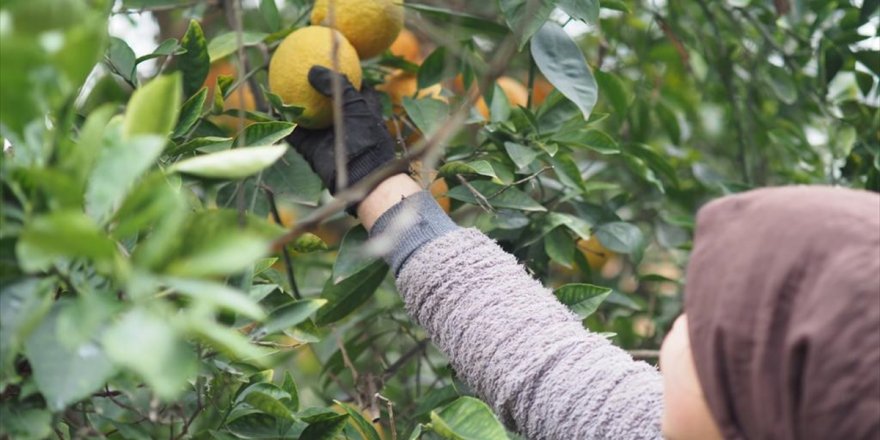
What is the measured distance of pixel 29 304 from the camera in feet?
1.78

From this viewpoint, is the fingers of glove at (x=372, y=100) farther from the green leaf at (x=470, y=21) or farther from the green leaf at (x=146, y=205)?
the green leaf at (x=146, y=205)

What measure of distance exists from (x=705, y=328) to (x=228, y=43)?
621 millimetres

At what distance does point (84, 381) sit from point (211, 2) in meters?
0.87

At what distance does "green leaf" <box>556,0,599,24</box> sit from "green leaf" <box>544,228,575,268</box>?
0.27 metres

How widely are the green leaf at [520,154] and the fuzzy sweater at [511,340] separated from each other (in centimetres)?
9

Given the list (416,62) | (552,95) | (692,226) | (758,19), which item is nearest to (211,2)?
(416,62)

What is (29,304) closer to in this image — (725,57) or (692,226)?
(692,226)

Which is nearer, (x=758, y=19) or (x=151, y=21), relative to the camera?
(x=758, y=19)

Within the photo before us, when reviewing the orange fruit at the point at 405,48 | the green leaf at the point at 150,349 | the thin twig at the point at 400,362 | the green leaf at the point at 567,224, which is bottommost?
the thin twig at the point at 400,362

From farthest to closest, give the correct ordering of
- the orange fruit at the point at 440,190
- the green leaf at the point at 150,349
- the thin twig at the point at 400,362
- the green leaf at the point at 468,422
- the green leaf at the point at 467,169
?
the thin twig at the point at 400,362, the orange fruit at the point at 440,190, the green leaf at the point at 467,169, the green leaf at the point at 468,422, the green leaf at the point at 150,349

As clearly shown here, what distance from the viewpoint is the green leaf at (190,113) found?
863 mm

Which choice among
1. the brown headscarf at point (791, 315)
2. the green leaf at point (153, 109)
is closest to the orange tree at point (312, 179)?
the green leaf at point (153, 109)

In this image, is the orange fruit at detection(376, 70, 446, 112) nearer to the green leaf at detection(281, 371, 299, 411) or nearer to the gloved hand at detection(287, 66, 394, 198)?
the gloved hand at detection(287, 66, 394, 198)

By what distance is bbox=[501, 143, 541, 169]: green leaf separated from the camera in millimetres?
1060
